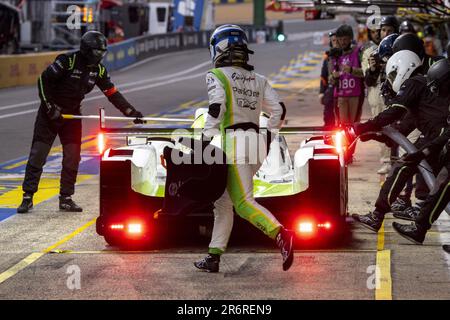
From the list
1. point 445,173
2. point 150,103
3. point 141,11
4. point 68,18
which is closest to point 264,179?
point 445,173

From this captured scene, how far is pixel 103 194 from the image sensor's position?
32.2ft

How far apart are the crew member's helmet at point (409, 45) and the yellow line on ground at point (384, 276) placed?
8.30 ft

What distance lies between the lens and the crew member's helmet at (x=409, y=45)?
1130cm

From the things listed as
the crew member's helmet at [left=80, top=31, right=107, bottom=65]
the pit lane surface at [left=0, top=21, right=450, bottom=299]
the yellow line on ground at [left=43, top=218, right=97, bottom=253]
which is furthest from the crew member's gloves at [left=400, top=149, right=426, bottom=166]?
the crew member's helmet at [left=80, top=31, right=107, bottom=65]

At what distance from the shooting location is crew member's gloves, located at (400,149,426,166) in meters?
10.1

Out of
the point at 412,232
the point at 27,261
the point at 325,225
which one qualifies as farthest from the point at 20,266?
the point at 412,232

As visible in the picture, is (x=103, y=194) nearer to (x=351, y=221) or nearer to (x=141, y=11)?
(x=351, y=221)

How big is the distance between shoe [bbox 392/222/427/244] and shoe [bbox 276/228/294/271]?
1657 millimetres

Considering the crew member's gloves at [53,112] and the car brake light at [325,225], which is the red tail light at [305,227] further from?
the crew member's gloves at [53,112]

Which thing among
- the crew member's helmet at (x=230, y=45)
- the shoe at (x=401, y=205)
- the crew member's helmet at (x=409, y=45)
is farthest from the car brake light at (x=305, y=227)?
the crew member's helmet at (x=409, y=45)

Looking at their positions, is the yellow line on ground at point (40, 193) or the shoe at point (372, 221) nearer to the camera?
the shoe at point (372, 221)

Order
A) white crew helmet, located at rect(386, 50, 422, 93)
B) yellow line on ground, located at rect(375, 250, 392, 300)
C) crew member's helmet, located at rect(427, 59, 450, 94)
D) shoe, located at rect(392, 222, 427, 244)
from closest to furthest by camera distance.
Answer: yellow line on ground, located at rect(375, 250, 392, 300)
shoe, located at rect(392, 222, 427, 244)
crew member's helmet, located at rect(427, 59, 450, 94)
white crew helmet, located at rect(386, 50, 422, 93)

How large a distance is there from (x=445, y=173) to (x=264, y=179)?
1651mm

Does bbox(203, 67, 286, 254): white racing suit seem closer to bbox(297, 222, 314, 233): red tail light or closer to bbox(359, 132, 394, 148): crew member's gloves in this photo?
bbox(297, 222, 314, 233): red tail light
